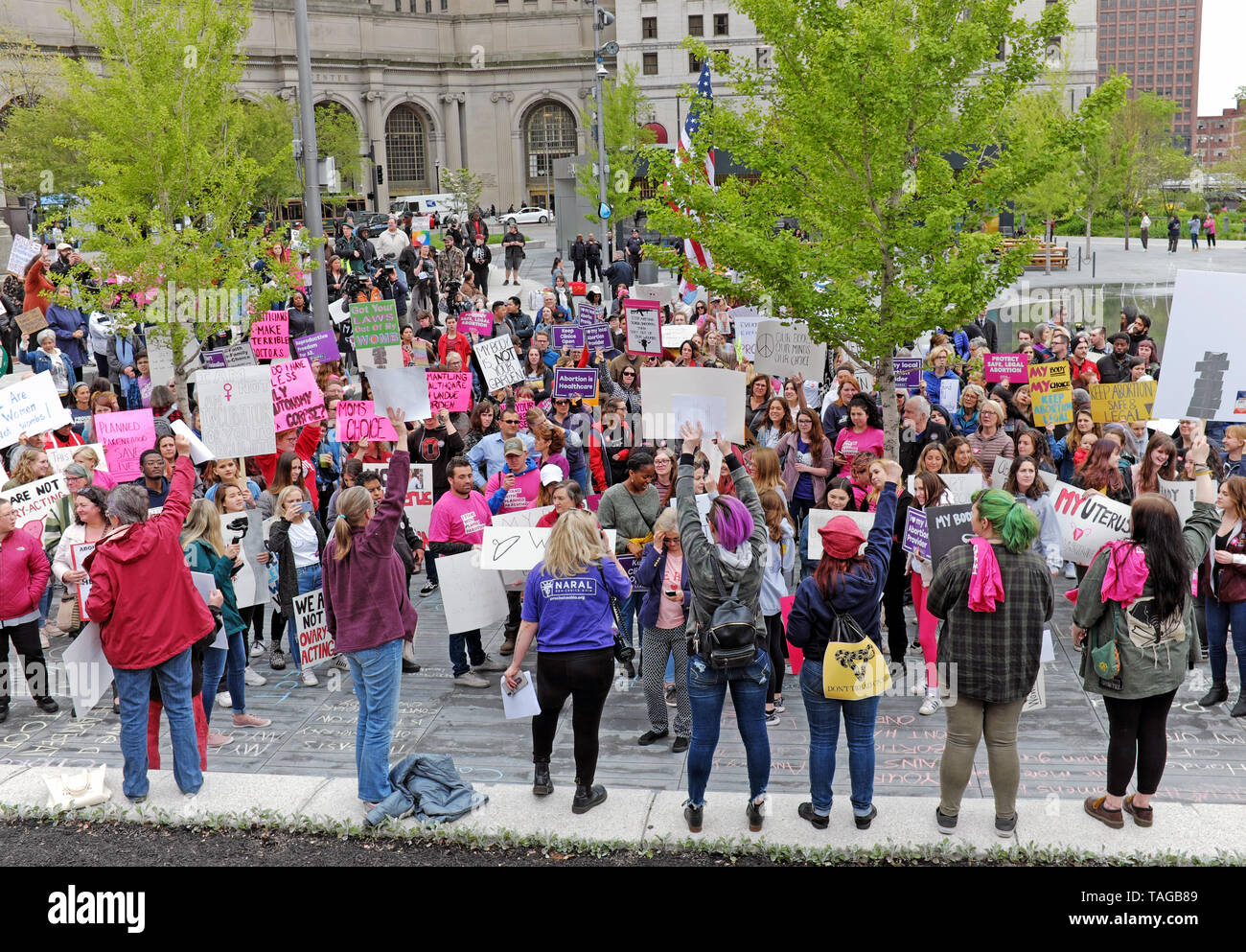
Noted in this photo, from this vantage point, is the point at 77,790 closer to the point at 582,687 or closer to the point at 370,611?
the point at 370,611

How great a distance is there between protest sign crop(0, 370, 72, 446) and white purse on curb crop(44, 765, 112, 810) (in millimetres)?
4783

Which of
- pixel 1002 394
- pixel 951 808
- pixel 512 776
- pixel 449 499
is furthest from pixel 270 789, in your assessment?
pixel 1002 394

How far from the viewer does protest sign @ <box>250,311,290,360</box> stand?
53.1 feet

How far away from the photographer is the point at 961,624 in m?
5.96

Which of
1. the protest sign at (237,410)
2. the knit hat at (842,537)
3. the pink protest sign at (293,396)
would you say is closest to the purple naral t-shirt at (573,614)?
the knit hat at (842,537)

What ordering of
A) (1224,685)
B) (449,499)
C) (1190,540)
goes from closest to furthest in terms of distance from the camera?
1. (1190,540)
2. (1224,685)
3. (449,499)

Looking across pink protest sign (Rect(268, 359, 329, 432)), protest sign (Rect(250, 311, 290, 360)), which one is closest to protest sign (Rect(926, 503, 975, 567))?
pink protest sign (Rect(268, 359, 329, 432))

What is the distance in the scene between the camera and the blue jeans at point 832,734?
614 cm

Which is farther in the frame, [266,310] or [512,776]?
[266,310]

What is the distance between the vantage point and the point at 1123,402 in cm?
1244

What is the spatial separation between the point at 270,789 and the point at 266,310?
1057 centimetres

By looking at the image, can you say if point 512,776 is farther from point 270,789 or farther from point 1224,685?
point 1224,685

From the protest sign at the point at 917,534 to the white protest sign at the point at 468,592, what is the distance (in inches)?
122

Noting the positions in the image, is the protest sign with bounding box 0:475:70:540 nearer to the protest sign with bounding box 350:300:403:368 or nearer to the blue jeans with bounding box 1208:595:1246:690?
the protest sign with bounding box 350:300:403:368
